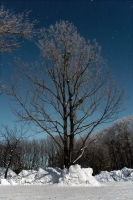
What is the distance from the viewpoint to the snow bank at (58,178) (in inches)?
309

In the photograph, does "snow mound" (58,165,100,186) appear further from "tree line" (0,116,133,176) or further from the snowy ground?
"tree line" (0,116,133,176)

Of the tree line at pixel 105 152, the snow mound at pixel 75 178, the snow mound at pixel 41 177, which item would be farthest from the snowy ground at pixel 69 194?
the tree line at pixel 105 152

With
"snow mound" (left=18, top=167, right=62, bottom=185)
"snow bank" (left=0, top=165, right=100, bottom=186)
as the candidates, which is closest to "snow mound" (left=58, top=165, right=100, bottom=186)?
"snow bank" (left=0, top=165, right=100, bottom=186)

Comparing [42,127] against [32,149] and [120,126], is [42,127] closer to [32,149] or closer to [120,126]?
[120,126]

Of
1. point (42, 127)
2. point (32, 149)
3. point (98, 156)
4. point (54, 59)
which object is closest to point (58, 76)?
point (54, 59)

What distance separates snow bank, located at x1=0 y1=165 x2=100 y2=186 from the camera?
7836 millimetres

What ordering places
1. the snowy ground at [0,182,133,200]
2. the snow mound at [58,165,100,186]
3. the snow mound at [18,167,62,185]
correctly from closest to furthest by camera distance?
the snowy ground at [0,182,133,200]
the snow mound at [58,165,100,186]
the snow mound at [18,167,62,185]

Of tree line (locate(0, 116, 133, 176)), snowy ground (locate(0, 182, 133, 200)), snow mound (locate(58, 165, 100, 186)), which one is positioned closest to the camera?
snowy ground (locate(0, 182, 133, 200))

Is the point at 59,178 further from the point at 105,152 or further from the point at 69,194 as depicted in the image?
the point at 105,152

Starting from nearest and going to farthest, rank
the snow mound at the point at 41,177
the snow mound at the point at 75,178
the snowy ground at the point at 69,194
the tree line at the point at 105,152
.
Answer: the snowy ground at the point at 69,194, the snow mound at the point at 75,178, the snow mound at the point at 41,177, the tree line at the point at 105,152

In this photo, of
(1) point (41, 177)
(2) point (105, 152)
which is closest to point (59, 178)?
(1) point (41, 177)

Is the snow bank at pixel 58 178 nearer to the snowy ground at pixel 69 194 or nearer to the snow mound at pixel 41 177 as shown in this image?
the snow mound at pixel 41 177

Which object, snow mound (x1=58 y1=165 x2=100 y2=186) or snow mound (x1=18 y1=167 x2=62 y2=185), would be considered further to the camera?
snow mound (x1=18 y1=167 x2=62 y2=185)

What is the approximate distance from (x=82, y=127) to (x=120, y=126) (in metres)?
36.9
